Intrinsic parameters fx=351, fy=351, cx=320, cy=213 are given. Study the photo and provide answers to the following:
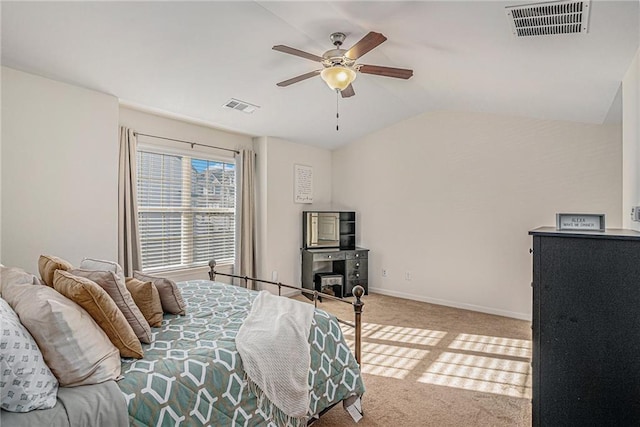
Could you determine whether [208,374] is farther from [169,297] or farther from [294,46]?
[294,46]

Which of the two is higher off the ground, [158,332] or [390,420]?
[158,332]

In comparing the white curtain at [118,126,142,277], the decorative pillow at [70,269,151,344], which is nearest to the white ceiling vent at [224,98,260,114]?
the white curtain at [118,126,142,277]

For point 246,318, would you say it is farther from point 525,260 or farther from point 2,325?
point 525,260

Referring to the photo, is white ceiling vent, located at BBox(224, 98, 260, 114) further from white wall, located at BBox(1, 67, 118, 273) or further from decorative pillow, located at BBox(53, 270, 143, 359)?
decorative pillow, located at BBox(53, 270, 143, 359)

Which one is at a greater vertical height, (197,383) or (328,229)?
(328,229)

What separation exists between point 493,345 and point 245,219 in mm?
3436

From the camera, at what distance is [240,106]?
13.5ft

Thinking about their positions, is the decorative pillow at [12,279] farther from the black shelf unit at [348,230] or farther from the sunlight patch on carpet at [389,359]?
the black shelf unit at [348,230]

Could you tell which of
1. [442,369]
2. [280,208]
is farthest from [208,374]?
[280,208]

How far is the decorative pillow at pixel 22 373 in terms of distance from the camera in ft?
3.81

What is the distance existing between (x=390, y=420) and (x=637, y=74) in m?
2.72

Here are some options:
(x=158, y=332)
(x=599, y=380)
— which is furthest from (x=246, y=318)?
(x=599, y=380)

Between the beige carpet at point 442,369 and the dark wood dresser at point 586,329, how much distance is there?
822 millimetres

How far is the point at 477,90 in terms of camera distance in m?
3.74
